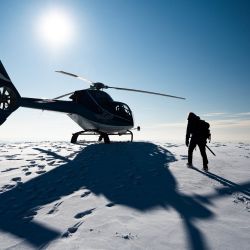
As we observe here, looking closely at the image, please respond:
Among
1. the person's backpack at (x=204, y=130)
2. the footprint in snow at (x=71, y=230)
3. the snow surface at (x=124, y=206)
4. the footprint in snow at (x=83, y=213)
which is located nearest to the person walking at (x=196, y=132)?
the person's backpack at (x=204, y=130)

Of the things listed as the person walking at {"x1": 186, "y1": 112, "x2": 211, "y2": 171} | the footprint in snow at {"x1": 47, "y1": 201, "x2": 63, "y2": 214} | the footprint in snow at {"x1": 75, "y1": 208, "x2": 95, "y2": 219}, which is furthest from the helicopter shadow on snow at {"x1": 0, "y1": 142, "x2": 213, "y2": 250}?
the person walking at {"x1": 186, "y1": 112, "x2": 211, "y2": 171}

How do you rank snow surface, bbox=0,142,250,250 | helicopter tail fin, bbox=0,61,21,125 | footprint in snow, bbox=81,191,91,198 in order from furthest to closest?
helicopter tail fin, bbox=0,61,21,125
footprint in snow, bbox=81,191,91,198
snow surface, bbox=0,142,250,250

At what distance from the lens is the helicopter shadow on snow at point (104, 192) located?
174 inches

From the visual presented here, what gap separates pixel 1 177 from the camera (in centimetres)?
782

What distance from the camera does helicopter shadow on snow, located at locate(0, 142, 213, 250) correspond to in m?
4.41

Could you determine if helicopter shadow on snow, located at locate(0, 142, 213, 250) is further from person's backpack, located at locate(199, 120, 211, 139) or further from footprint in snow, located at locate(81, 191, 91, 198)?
person's backpack, located at locate(199, 120, 211, 139)

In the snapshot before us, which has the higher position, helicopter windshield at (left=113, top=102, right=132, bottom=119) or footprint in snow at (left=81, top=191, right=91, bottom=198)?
helicopter windshield at (left=113, top=102, right=132, bottom=119)

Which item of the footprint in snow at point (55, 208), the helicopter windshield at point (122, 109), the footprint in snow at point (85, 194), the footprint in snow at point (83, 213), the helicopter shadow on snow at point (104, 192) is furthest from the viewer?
the helicopter windshield at point (122, 109)

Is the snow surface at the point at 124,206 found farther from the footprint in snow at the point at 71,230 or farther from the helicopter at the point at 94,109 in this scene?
the helicopter at the point at 94,109

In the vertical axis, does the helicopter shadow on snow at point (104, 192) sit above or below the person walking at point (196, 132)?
below

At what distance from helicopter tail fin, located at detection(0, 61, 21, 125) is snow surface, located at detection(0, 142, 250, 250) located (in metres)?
6.69

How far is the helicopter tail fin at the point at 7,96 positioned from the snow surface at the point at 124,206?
6.69 m

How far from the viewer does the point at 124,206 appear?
5.36 m

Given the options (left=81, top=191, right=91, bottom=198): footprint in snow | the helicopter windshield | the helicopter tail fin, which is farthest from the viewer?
the helicopter windshield
